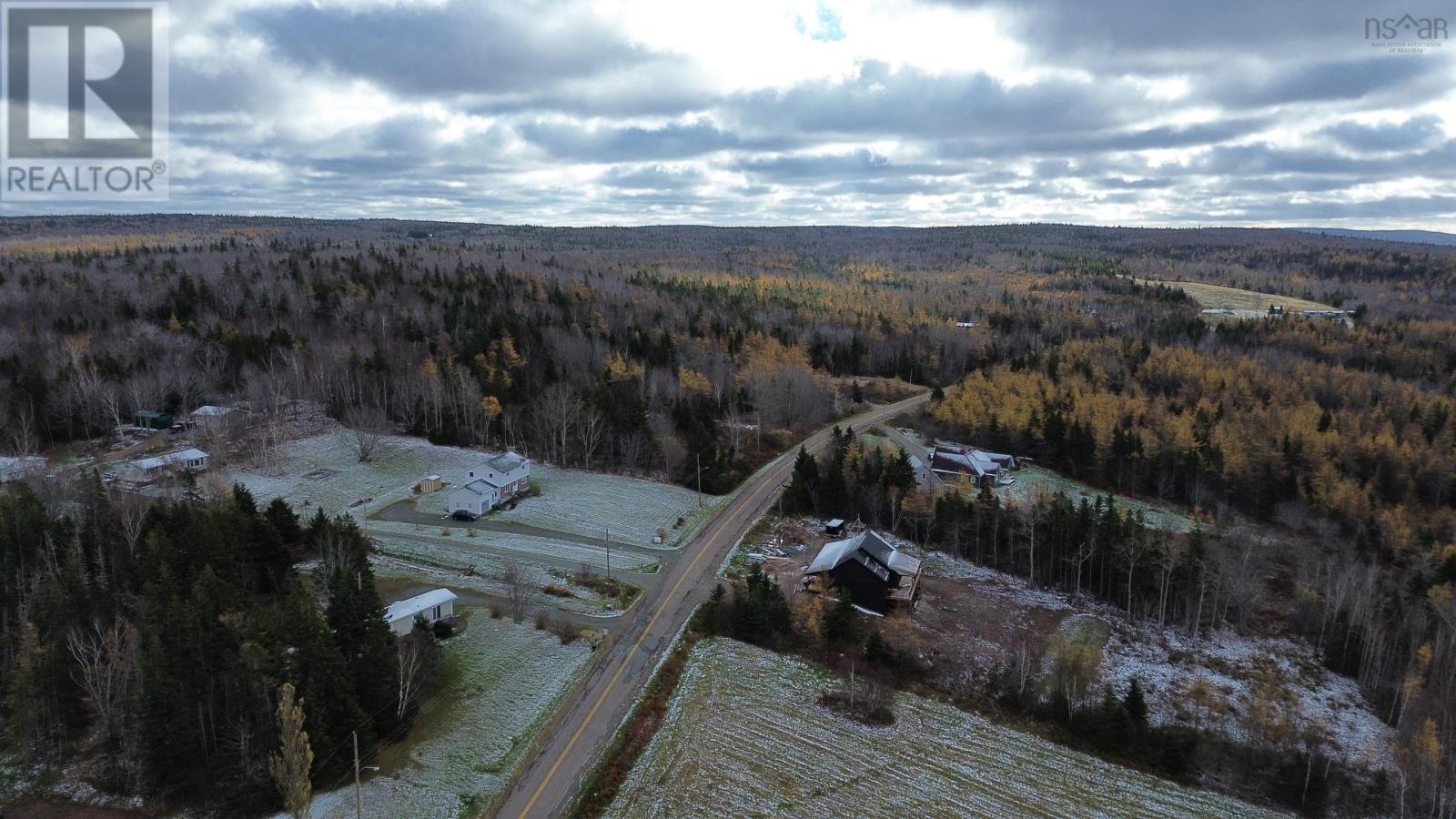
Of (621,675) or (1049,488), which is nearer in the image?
(621,675)

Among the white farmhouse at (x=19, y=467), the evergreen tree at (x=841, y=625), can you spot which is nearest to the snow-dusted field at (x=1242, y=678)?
the evergreen tree at (x=841, y=625)

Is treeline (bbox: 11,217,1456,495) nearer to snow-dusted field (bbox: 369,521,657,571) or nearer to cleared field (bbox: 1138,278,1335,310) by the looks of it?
snow-dusted field (bbox: 369,521,657,571)

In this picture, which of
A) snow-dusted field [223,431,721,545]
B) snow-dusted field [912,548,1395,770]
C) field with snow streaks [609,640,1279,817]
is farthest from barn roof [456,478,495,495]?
snow-dusted field [912,548,1395,770]

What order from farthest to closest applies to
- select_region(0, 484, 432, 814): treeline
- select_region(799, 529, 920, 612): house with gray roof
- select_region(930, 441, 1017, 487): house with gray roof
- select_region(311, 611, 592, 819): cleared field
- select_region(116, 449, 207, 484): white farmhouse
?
select_region(930, 441, 1017, 487): house with gray roof, select_region(116, 449, 207, 484): white farmhouse, select_region(799, 529, 920, 612): house with gray roof, select_region(0, 484, 432, 814): treeline, select_region(311, 611, 592, 819): cleared field

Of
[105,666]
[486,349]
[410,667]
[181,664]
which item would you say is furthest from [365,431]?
[181,664]

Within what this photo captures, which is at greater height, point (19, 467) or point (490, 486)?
point (19, 467)

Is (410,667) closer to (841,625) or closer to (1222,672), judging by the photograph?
(841,625)

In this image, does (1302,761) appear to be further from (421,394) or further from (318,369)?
(318,369)
